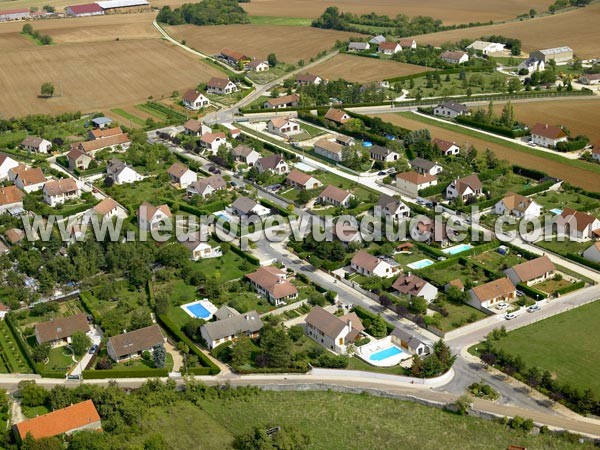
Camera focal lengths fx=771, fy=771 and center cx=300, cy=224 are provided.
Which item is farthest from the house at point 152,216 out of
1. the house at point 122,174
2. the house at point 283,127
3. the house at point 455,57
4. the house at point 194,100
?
the house at point 455,57

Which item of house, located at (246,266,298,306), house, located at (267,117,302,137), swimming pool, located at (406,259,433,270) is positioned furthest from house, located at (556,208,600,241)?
house, located at (267,117,302,137)

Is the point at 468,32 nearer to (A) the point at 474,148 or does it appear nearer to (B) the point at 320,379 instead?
(A) the point at 474,148

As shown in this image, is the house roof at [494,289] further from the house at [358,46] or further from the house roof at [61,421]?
the house at [358,46]

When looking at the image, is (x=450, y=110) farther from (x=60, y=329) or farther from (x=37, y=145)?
(x=60, y=329)

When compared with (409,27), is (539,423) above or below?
below

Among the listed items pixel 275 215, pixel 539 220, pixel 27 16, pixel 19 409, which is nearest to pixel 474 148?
pixel 539 220

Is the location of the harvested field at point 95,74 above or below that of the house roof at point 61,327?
above
